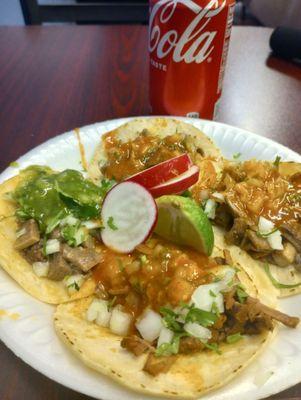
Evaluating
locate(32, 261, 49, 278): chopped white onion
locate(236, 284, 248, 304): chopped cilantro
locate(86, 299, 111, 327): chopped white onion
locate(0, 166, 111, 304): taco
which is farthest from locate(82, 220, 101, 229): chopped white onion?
locate(236, 284, 248, 304): chopped cilantro

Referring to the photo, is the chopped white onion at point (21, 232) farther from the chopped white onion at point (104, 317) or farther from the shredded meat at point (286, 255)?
the shredded meat at point (286, 255)

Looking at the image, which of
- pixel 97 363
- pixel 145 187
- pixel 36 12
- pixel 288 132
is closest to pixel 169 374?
pixel 97 363

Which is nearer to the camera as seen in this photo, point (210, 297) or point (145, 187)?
point (210, 297)

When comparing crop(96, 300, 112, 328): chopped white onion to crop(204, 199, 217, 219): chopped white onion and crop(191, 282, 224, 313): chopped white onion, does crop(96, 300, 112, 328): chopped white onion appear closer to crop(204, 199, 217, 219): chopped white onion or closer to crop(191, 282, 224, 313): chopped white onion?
crop(191, 282, 224, 313): chopped white onion

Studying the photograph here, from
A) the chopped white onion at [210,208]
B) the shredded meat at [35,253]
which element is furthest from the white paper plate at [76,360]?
the chopped white onion at [210,208]

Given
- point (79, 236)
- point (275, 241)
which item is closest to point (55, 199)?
point (79, 236)

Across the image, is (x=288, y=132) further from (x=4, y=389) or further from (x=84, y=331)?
(x=4, y=389)

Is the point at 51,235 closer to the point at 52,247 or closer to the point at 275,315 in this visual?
the point at 52,247
